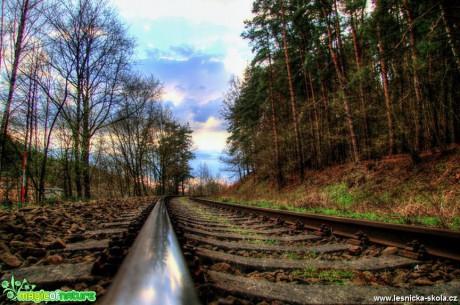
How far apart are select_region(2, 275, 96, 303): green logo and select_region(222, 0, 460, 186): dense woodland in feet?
26.2

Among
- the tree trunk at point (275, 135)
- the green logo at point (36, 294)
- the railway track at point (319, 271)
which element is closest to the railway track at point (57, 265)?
the green logo at point (36, 294)

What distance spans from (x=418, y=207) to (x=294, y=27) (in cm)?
1534

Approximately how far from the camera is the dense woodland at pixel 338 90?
9.86 m

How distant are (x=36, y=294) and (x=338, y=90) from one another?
12095mm

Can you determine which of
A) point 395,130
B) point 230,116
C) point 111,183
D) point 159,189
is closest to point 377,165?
point 395,130

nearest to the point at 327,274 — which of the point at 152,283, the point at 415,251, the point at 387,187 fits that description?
the point at 415,251

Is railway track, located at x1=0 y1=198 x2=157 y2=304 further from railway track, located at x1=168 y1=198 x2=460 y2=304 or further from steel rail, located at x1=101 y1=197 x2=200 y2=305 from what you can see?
railway track, located at x1=168 y1=198 x2=460 y2=304

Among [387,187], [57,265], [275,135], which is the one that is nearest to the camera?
[57,265]

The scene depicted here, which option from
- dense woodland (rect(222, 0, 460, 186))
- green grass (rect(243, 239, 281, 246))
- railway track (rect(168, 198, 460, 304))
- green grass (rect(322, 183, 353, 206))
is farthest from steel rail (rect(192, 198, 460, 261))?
green grass (rect(322, 183, 353, 206))

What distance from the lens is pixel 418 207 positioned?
16.5ft

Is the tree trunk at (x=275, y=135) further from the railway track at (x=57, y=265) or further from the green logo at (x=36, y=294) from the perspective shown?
the green logo at (x=36, y=294)

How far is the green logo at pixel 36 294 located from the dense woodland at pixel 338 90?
26.2ft

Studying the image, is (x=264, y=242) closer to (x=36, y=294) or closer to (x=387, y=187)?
(x=36, y=294)

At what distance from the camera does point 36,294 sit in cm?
125
